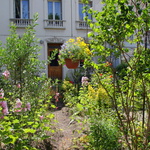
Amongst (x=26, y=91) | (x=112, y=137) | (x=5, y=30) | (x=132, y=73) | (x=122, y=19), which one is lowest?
(x=112, y=137)

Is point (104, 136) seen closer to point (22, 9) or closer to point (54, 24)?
point (54, 24)

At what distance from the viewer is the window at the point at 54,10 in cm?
1377

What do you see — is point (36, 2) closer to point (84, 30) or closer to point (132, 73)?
point (84, 30)

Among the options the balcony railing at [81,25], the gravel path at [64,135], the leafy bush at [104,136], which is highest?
the balcony railing at [81,25]

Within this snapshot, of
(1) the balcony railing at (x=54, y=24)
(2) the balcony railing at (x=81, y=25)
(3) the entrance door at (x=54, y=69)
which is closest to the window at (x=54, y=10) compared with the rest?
(1) the balcony railing at (x=54, y=24)

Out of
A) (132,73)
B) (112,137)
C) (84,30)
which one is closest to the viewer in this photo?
(132,73)

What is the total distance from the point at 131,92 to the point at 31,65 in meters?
1.69

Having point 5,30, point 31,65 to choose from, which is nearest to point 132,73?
point 31,65

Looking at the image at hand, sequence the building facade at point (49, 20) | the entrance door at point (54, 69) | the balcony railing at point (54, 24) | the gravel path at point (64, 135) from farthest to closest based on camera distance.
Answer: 1. the entrance door at point (54, 69)
2. the balcony railing at point (54, 24)
3. the building facade at point (49, 20)
4. the gravel path at point (64, 135)

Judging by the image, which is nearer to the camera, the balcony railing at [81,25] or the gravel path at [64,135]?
the gravel path at [64,135]

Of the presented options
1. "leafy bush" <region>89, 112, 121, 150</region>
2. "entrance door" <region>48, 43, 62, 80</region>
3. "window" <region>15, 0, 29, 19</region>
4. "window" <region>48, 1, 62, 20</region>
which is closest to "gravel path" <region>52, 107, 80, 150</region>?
"leafy bush" <region>89, 112, 121, 150</region>

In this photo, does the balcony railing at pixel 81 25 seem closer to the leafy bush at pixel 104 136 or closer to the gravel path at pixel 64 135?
the gravel path at pixel 64 135

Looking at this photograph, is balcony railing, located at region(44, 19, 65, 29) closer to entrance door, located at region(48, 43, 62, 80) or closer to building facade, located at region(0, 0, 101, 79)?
building facade, located at region(0, 0, 101, 79)

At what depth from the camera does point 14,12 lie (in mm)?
13148
